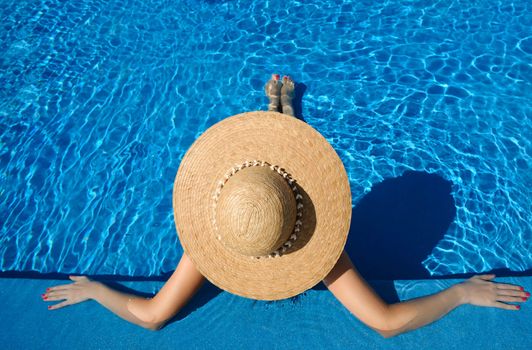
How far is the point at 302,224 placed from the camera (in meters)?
2.75

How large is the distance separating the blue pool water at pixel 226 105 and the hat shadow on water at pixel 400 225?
121 millimetres

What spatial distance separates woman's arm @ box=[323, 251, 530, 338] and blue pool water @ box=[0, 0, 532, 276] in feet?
2.05

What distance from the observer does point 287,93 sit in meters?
5.57

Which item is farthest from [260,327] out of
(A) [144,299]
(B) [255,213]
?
(B) [255,213]

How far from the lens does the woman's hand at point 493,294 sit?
3.68 m

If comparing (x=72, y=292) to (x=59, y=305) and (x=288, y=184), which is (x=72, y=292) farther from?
(x=288, y=184)

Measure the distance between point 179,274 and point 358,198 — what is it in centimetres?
237

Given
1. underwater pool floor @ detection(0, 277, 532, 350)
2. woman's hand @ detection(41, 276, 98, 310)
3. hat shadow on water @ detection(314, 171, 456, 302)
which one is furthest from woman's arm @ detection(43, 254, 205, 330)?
hat shadow on water @ detection(314, 171, 456, 302)

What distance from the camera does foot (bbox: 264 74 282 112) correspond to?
553 centimetres

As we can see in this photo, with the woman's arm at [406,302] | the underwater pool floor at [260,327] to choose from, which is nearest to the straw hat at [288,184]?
the woman's arm at [406,302]

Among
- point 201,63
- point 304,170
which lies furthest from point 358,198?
point 201,63

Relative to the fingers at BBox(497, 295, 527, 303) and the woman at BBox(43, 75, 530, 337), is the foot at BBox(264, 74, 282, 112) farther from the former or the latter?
the fingers at BBox(497, 295, 527, 303)

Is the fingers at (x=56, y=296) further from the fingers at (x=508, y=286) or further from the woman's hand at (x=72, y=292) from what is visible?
the fingers at (x=508, y=286)

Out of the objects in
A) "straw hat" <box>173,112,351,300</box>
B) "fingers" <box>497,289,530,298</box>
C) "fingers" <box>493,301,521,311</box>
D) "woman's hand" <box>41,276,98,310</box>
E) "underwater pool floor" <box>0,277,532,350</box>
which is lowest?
"underwater pool floor" <box>0,277,532,350</box>
